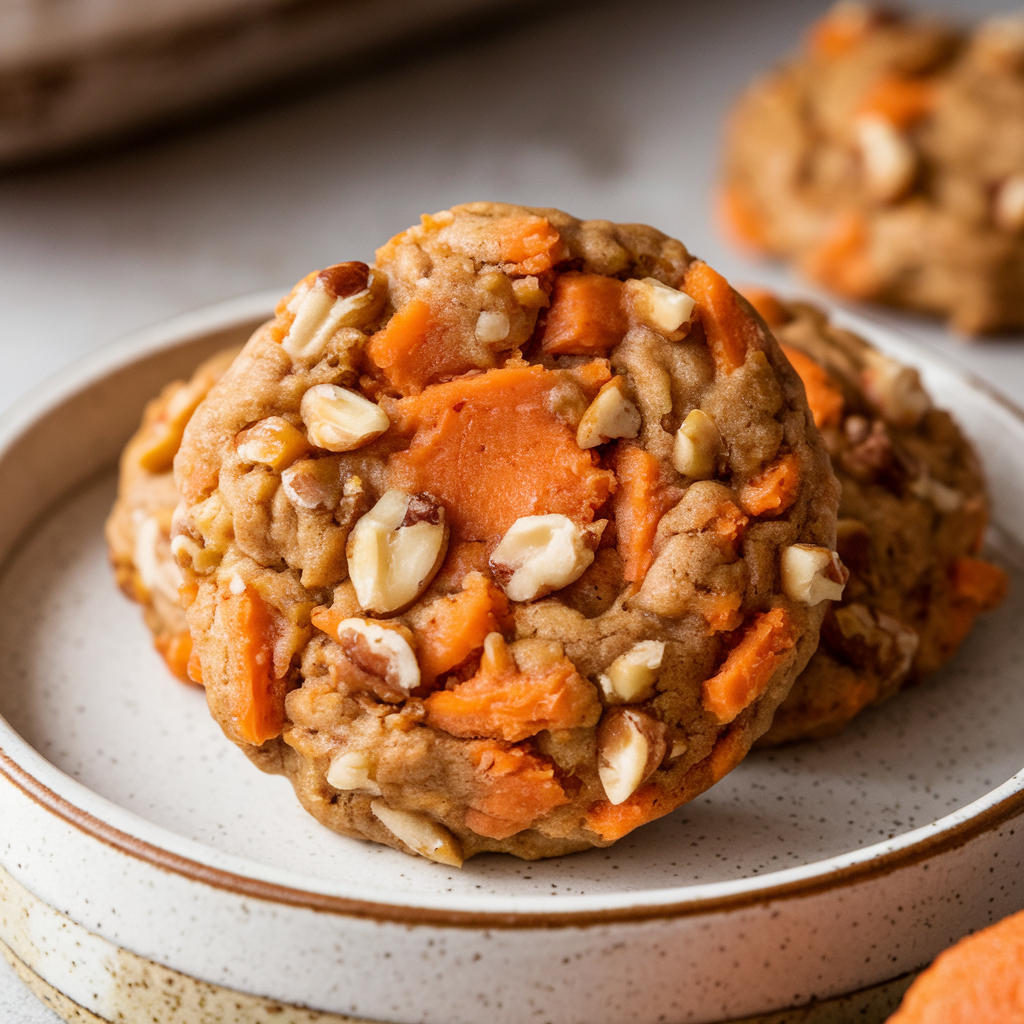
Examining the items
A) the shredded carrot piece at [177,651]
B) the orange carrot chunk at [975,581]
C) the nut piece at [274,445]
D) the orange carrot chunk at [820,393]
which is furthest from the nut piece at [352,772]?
the orange carrot chunk at [975,581]

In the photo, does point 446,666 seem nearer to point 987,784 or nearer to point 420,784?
point 420,784

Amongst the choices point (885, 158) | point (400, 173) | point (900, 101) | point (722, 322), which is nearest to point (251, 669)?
point (722, 322)

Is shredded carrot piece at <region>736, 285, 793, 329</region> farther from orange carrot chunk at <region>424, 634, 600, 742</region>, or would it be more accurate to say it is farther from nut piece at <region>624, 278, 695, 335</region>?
orange carrot chunk at <region>424, 634, 600, 742</region>

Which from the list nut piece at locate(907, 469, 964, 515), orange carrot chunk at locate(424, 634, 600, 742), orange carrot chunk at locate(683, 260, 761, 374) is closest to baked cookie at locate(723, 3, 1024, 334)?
nut piece at locate(907, 469, 964, 515)

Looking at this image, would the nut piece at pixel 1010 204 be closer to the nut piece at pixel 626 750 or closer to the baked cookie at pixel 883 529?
the baked cookie at pixel 883 529

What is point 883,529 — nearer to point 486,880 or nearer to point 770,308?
point 770,308

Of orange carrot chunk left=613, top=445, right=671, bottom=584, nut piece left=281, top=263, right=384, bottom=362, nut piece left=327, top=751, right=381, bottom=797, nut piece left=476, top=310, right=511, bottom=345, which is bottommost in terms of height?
nut piece left=327, top=751, right=381, bottom=797
